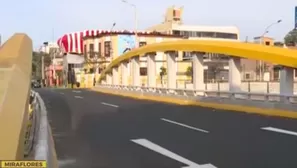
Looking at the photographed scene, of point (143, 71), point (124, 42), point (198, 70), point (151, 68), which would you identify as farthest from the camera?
point (124, 42)

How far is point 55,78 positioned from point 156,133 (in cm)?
8476

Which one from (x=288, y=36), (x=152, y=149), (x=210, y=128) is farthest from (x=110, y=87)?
(x=288, y=36)

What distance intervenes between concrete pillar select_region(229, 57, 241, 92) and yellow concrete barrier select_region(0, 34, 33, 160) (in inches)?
646

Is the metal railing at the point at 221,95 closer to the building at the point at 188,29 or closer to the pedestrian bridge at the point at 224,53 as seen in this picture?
the pedestrian bridge at the point at 224,53

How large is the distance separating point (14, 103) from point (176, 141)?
25.2 feet

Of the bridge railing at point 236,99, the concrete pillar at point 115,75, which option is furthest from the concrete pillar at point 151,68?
the concrete pillar at point 115,75

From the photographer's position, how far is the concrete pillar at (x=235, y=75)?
2456 cm

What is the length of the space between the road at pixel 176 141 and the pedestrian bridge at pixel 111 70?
2.64 meters

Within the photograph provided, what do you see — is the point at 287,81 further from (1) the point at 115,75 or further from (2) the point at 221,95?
(1) the point at 115,75

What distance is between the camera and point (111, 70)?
54188 mm

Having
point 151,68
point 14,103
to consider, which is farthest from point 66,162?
point 151,68

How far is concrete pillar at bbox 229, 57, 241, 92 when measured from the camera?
967 inches

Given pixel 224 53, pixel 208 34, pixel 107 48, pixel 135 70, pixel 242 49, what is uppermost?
pixel 208 34

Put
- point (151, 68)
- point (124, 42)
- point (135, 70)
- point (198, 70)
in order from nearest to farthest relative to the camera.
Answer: point (198, 70) < point (151, 68) < point (135, 70) < point (124, 42)
